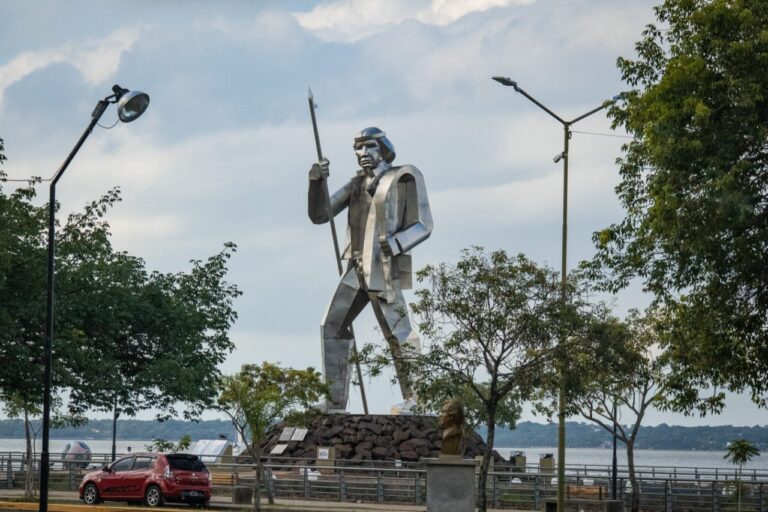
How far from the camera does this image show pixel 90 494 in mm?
36031

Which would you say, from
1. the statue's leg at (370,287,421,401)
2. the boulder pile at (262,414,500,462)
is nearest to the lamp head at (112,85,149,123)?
the statue's leg at (370,287,421,401)

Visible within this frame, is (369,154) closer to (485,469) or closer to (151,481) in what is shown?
(151,481)

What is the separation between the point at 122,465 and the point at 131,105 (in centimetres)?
1411

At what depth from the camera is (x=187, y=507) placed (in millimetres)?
35062

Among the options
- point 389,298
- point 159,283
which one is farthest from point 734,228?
point 159,283

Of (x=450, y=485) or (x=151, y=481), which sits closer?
(x=450, y=485)

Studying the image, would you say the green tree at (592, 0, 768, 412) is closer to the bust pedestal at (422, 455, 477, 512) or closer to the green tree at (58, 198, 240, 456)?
the bust pedestal at (422, 455, 477, 512)

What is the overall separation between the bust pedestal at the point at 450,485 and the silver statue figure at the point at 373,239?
607 inches

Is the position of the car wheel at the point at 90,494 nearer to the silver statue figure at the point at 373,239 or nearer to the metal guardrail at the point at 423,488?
the metal guardrail at the point at 423,488

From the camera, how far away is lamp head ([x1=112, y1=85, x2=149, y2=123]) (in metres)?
24.8

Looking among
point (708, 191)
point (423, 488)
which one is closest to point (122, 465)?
point (423, 488)

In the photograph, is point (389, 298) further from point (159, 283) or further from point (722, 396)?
point (722, 396)

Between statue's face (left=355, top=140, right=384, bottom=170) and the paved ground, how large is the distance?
11.2 meters

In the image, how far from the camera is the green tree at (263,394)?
1442 inches
